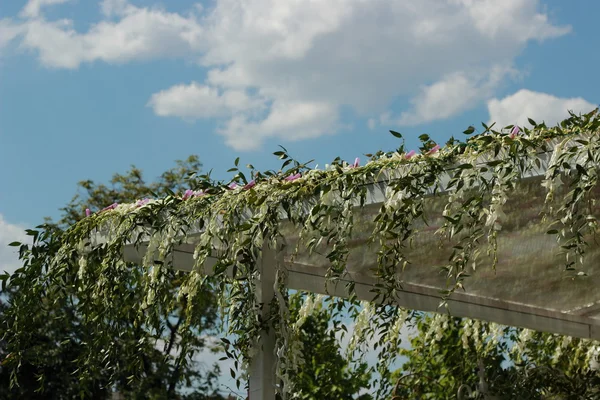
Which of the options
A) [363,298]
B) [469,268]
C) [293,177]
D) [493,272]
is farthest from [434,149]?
[363,298]

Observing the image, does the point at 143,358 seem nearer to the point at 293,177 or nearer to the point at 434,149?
the point at 293,177

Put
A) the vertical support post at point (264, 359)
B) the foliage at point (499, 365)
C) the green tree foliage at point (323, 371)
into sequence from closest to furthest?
1. the vertical support post at point (264, 359)
2. the foliage at point (499, 365)
3. the green tree foliage at point (323, 371)

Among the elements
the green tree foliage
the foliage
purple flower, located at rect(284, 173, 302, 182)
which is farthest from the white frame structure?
the green tree foliage

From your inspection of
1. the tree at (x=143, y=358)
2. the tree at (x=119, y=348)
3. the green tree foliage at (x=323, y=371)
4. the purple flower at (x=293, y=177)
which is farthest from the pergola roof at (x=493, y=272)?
the green tree foliage at (x=323, y=371)

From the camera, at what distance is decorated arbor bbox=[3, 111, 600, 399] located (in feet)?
10.6

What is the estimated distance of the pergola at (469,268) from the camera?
11.6 ft

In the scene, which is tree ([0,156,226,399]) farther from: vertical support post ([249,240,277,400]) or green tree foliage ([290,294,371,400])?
vertical support post ([249,240,277,400])

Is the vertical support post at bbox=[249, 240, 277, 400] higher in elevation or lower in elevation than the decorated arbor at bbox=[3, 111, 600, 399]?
lower

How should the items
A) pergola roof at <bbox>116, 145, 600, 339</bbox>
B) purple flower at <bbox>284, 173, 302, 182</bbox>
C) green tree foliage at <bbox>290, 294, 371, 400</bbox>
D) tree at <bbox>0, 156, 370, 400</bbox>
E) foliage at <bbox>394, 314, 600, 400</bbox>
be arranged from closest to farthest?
1. purple flower at <bbox>284, 173, 302, 182</bbox>
2. pergola roof at <bbox>116, 145, 600, 339</bbox>
3. foliage at <bbox>394, 314, 600, 400</bbox>
4. green tree foliage at <bbox>290, 294, 371, 400</bbox>
5. tree at <bbox>0, 156, 370, 400</bbox>

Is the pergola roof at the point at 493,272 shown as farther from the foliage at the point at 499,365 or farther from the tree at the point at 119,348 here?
the tree at the point at 119,348

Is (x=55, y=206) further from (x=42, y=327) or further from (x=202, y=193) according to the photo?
(x=202, y=193)

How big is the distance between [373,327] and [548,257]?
150 centimetres

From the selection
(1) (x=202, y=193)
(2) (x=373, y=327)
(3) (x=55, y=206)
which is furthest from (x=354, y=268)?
(3) (x=55, y=206)

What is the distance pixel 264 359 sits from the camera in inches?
154
